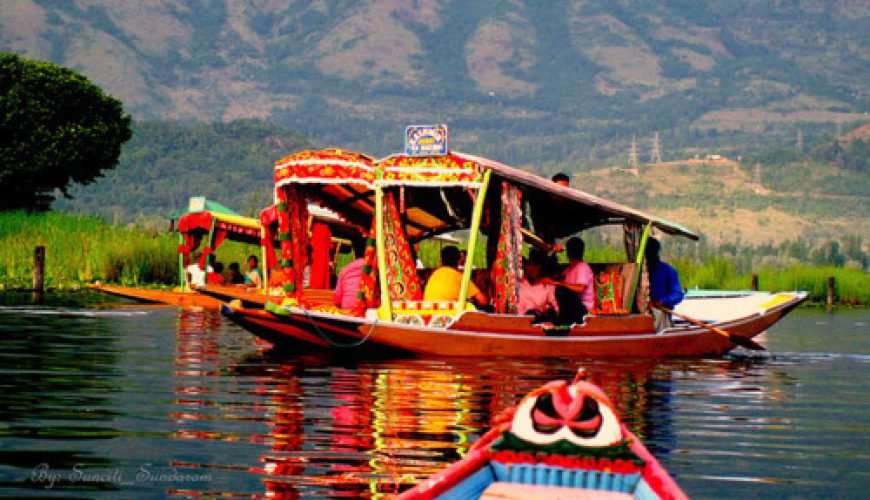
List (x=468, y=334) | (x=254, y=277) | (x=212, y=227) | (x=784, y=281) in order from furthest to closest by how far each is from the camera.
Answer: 1. (x=784, y=281)
2. (x=212, y=227)
3. (x=254, y=277)
4. (x=468, y=334)

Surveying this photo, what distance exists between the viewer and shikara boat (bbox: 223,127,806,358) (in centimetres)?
1902

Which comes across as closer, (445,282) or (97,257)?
(445,282)

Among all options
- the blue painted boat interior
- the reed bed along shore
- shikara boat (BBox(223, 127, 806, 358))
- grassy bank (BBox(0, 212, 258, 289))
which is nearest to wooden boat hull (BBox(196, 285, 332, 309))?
shikara boat (BBox(223, 127, 806, 358))

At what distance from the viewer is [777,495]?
32.7 feet

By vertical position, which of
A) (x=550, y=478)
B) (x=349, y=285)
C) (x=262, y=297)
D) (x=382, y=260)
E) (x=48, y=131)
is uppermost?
(x=48, y=131)

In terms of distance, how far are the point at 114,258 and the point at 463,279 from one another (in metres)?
23.9

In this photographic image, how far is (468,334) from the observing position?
1912 cm

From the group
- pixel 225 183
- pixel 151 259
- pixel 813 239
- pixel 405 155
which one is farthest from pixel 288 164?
pixel 225 183

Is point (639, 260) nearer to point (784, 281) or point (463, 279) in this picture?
point (463, 279)

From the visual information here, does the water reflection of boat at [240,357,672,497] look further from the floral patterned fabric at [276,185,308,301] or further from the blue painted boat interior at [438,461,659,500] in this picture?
the floral patterned fabric at [276,185,308,301]

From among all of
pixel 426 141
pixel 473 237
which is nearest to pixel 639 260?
pixel 473 237

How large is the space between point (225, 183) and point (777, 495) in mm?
155322

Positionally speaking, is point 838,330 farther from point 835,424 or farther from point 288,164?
point 835,424

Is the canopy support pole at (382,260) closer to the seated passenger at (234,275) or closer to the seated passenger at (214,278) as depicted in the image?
the seated passenger at (214,278)
